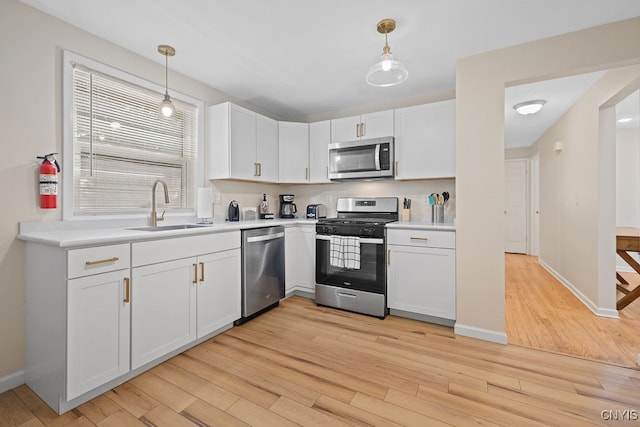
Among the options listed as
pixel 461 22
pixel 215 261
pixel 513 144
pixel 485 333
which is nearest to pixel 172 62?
pixel 215 261

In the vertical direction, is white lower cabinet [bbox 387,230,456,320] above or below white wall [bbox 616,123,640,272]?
below

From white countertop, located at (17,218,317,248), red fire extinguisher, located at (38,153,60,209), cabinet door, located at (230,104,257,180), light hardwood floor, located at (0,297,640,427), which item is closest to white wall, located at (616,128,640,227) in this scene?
light hardwood floor, located at (0,297,640,427)

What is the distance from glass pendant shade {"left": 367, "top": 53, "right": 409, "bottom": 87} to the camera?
194cm

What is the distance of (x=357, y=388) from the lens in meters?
1.75

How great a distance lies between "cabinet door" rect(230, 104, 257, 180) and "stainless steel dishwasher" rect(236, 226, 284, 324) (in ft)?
2.38

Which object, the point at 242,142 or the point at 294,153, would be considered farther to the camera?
the point at 294,153

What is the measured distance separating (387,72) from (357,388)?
213 centimetres

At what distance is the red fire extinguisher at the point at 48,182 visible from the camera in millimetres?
1843

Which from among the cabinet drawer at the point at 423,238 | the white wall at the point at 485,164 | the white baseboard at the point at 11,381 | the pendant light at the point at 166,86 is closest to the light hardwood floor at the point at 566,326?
the white wall at the point at 485,164

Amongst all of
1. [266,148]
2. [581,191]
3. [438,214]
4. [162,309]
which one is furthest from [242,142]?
[581,191]

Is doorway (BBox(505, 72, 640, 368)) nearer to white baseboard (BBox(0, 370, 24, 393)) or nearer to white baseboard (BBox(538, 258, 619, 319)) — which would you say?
white baseboard (BBox(538, 258, 619, 319))

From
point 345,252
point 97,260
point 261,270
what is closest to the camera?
point 97,260

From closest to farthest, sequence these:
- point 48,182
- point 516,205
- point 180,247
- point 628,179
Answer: point 48,182 < point 180,247 < point 628,179 < point 516,205

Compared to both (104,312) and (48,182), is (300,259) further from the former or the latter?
(48,182)
